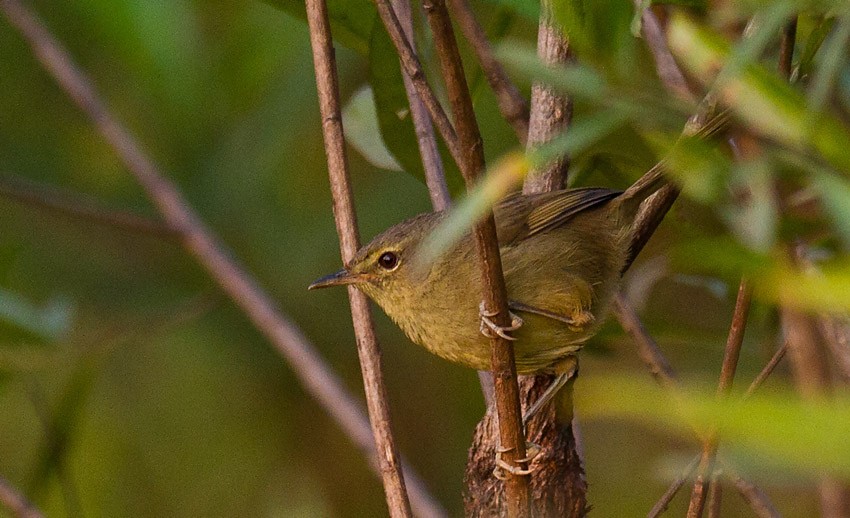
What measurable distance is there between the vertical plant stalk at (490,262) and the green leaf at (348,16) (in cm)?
114

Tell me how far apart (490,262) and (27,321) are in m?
2.19

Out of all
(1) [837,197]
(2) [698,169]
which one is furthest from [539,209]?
(1) [837,197]

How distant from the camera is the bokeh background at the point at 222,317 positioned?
520 cm

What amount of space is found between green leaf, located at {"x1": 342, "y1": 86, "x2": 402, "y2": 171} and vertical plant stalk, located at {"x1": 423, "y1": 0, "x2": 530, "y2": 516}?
1.17 metres

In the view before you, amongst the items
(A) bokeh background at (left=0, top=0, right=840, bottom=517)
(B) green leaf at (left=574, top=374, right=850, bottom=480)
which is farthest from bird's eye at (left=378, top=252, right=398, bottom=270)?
(B) green leaf at (left=574, top=374, right=850, bottom=480)

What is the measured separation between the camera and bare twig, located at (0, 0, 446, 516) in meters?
3.43

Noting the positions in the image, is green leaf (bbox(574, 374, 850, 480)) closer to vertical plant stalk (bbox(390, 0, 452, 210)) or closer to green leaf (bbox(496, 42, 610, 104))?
green leaf (bbox(496, 42, 610, 104))

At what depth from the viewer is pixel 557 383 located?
2738 mm

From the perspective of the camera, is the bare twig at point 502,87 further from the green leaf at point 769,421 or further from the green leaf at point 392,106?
the green leaf at point 769,421

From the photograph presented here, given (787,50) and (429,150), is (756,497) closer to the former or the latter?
(787,50)

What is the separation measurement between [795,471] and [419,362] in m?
4.97

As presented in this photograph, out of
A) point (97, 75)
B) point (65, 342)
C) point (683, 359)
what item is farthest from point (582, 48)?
point (97, 75)

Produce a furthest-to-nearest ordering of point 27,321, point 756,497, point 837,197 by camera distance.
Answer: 1. point 27,321
2. point 756,497
3. point 837,197

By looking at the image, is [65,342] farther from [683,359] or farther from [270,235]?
[683,359]
